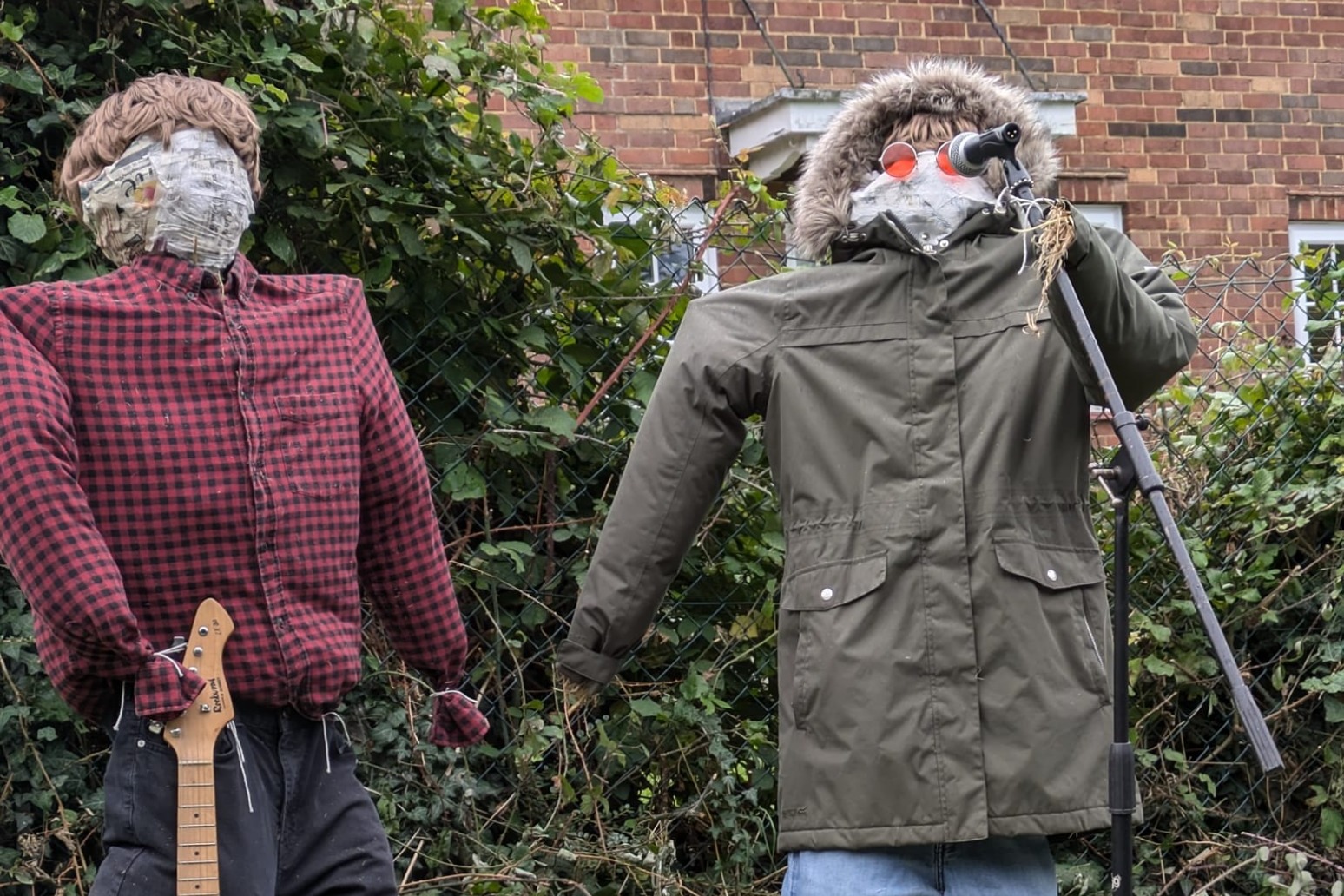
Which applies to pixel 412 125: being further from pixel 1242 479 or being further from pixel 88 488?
pixel 1242 479

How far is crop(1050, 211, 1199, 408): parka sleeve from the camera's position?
286cm

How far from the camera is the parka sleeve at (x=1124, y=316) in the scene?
2.86 metres

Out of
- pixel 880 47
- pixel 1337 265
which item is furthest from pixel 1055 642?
pixel 880 47

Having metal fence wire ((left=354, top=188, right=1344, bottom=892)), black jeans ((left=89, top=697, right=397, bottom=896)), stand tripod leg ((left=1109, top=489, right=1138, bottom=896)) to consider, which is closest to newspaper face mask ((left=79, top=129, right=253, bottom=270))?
black jeans ((left=89, top=697, right=397, bottom=896))

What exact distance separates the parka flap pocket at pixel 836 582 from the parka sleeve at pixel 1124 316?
1.52 ft

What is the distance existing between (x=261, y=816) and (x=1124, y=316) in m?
1.59

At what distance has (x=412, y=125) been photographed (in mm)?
4391

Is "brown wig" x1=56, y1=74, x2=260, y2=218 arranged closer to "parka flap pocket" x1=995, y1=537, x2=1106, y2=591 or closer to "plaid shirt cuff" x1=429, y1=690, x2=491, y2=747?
"plaid shirt cuff" x1=429, y1=690, x2=491, y2=747

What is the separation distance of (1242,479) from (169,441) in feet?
10.9

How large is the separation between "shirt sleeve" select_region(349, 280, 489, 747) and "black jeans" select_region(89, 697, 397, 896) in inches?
10.5

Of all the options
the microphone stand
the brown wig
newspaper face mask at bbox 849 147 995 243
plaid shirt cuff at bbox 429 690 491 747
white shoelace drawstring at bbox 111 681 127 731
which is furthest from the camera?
plaid shirt cuff at bbox 429 690 491 747

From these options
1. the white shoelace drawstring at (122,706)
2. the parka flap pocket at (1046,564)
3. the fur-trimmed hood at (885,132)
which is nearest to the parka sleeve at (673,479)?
the fur-trimmed hood at (885,132)

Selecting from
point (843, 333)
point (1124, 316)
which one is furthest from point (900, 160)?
point (1124, 316)

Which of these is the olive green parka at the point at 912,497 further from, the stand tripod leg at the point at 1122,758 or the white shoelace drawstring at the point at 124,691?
the white shoelace drawstring at the point at 124,691
